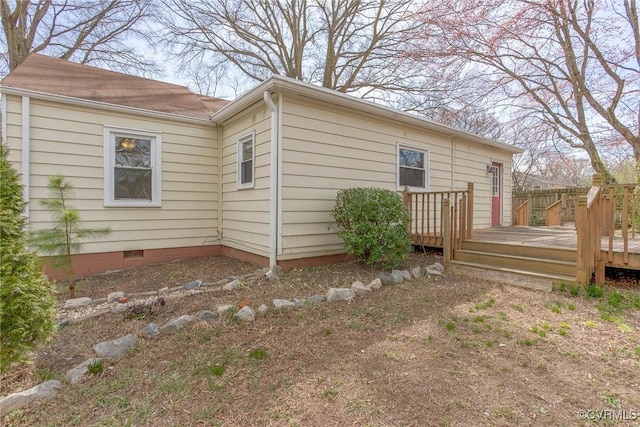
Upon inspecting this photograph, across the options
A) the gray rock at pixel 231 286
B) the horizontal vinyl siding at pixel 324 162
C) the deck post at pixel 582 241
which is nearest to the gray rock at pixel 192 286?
the gray rock at pixel 231 286

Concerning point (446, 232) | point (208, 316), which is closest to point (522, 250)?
point (446, 232)

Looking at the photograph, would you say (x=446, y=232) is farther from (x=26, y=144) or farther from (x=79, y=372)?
(x=26, y=144)

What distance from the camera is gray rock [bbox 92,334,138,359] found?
2535 mm

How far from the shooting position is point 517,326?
10.4 feet

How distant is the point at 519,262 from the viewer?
15.4ft

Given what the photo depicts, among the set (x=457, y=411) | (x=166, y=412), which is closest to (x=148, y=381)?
(x=166, y=412)

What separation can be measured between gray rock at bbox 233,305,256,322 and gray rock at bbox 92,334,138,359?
2.97ft

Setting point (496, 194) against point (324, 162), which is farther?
point (496, 194)

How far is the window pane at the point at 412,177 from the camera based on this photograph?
6969 mm

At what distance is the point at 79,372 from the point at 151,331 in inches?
24.7

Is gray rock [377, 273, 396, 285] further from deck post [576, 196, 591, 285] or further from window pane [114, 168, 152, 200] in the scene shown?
window pane [114, 168, 152, 200]

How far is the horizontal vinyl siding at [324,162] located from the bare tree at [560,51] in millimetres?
3648

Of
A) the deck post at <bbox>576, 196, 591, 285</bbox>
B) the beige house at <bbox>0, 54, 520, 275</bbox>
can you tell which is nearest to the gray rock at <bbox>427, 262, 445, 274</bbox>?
the beige house at <bbox>0, 54, 520, 275</bbox>

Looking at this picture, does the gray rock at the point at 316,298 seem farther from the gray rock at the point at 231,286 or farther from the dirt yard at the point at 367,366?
the gray rock at the point at 231,286
